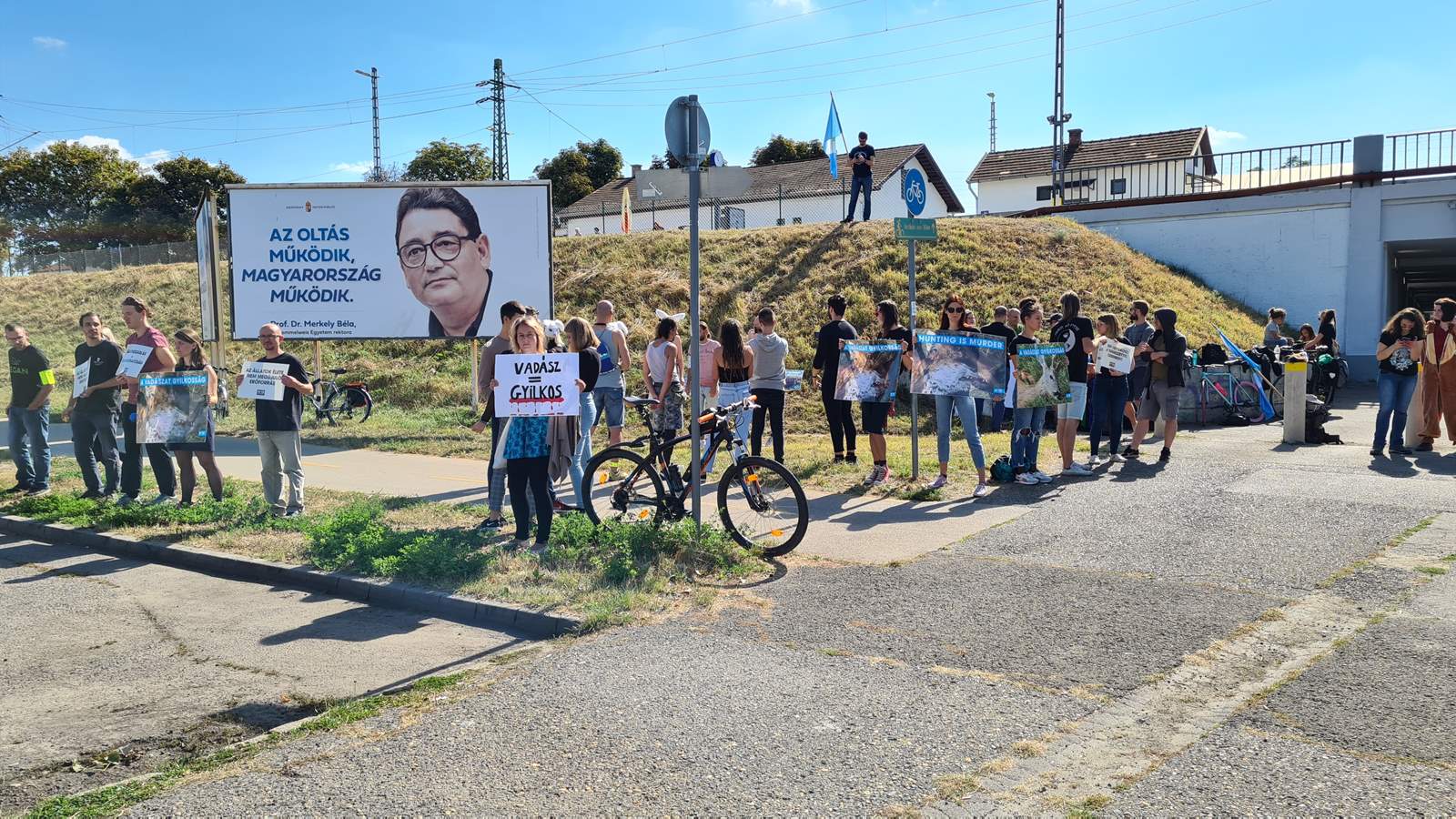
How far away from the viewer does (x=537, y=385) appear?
7.93m

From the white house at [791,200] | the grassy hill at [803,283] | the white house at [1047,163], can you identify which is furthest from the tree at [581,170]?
the grassy hill at [803,283]

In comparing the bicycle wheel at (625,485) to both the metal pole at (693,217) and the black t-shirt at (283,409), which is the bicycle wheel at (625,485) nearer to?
the metal pole at (693,217)

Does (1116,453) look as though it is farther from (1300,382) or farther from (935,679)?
(935,679)

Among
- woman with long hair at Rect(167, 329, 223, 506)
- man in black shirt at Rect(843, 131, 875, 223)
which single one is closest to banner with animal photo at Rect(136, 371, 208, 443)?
woman with long hair at Rect(167, 329, 223, 506)

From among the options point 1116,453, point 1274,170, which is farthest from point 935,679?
point 1274,170

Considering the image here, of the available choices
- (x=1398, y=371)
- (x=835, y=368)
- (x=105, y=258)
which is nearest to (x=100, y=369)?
(x=835, y=368)

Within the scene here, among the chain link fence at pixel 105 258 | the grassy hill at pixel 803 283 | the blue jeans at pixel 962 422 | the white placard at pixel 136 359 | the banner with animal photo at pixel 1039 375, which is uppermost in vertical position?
the chain link fence at pixel 105 258

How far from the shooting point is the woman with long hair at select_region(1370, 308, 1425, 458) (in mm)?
12094

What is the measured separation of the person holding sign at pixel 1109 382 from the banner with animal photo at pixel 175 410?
9185 millimetres

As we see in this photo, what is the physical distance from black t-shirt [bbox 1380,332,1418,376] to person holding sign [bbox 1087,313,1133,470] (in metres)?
3.10

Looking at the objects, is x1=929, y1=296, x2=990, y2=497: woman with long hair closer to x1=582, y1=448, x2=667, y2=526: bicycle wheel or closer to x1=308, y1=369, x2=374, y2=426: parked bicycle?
x1=582, y1=448, x2=667, y2=526: bicycle wheel

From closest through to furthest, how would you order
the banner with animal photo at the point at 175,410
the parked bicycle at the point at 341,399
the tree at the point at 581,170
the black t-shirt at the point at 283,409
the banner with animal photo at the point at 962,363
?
1. the black t-shirt at the point at 283,409
2. the banner with animal photo at the point at 175,410
3. the banner with animal photo at the point at 962,363
4. the parked bicycle at the point at 341,399
5. the tree at the point at 581,170

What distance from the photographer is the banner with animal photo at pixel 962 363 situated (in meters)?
10.4

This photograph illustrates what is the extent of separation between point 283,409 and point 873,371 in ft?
19.2
